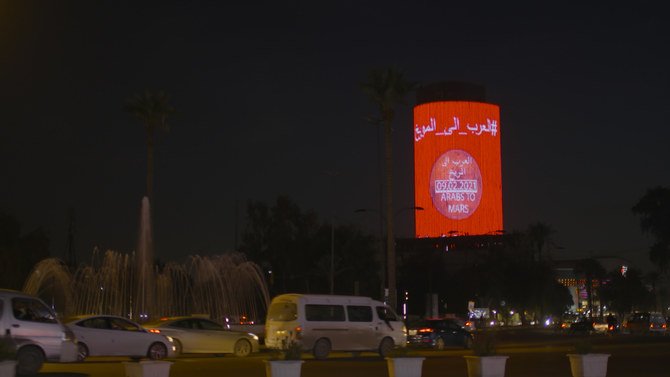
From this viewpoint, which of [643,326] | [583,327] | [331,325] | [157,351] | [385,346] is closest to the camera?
[157,351]

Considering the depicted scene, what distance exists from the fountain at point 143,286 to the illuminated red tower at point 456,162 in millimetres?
96638

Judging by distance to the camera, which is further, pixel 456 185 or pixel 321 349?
pixel 456 185

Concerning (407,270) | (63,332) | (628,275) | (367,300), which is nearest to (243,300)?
(367,300)

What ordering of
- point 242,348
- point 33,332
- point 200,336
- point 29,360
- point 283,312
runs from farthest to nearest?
point 242,348 → point 283,312 → point 200,336 → point 33,332 → point 29,360

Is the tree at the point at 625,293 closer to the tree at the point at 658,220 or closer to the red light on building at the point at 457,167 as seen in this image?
the red light on building at the point at 457,167

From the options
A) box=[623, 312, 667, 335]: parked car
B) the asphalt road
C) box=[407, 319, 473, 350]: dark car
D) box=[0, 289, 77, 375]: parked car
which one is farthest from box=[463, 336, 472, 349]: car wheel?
box=[623, 312, 667, 335]: parked car

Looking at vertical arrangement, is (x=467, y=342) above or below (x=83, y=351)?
above

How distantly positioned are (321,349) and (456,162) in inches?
4862

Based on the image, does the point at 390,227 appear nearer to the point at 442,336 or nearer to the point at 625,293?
the point at 442,336

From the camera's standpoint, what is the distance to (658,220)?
67562 mm

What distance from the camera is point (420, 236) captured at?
6171 inches

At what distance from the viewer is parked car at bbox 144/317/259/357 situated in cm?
2936

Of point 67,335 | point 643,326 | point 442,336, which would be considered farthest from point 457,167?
point 67,335

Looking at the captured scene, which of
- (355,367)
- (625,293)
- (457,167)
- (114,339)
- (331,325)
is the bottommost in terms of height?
(355,367)
